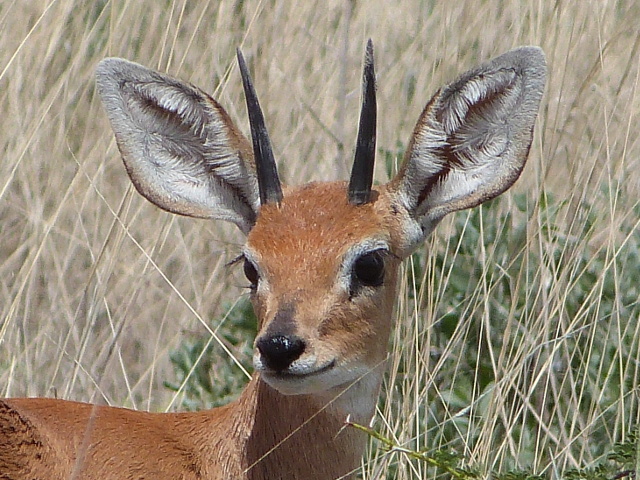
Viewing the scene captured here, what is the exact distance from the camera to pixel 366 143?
3.78m

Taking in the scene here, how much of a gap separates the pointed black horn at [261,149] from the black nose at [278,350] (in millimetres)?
638

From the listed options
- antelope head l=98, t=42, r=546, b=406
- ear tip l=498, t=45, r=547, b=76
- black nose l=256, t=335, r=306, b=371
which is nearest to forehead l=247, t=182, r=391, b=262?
antelope head l=98, t=42, r=546, b=406

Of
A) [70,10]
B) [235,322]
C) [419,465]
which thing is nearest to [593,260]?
[419,465]

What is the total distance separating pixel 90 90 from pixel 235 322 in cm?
182

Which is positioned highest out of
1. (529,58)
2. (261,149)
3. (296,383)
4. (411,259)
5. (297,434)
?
(529,58)

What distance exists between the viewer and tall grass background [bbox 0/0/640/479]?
Result: 199 inches

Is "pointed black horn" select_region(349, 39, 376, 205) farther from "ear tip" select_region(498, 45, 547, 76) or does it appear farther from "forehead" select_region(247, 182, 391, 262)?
"ear tip" select_region(498, 45, 547, 76)

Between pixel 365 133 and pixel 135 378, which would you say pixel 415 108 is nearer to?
pixel 135 378

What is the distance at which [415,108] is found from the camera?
6.36 m

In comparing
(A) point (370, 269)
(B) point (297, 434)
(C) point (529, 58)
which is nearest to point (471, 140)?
(C) point (529, 58)

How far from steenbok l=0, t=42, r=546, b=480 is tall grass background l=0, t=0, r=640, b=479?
1.67 ft

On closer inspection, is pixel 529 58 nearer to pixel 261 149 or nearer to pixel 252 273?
pixel 261 149

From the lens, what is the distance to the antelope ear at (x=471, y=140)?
156 inches

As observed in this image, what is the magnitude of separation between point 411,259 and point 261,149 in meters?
1.71
